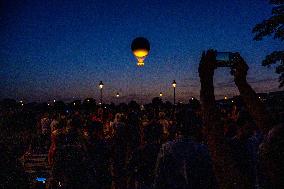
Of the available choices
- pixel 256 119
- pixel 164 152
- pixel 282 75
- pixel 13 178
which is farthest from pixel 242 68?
pixel 282 75

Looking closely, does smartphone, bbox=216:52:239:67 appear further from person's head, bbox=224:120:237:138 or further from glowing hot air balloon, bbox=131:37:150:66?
glowing hot air balloon, bbox=131:37:150:66

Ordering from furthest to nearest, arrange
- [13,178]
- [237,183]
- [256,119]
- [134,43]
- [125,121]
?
[125,121], [134,43], [256,119], [13,178], [237,183]

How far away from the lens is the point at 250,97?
108 inches

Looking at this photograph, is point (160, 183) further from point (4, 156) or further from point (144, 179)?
point (144, 179)

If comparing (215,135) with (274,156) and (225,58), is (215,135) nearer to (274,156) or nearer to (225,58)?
(274,156)

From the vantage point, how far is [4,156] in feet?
8.54

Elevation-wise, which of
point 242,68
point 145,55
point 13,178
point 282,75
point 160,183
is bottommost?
point 160,183

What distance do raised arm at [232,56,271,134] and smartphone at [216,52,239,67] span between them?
0.06 meters

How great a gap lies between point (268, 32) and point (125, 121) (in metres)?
21.2

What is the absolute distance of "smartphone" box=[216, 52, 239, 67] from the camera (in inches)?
102

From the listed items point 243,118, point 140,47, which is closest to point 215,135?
point 243,118

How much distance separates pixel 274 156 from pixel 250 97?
3.27ft

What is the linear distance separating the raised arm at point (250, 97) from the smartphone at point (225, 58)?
0.06m

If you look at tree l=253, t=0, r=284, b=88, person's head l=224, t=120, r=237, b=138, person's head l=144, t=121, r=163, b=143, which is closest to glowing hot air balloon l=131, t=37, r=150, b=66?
person's head l=144, t=121, r=163, b=143
